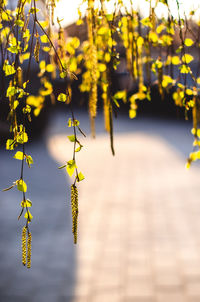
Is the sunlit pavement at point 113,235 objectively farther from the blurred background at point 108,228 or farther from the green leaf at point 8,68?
the green leaf at point 8,68

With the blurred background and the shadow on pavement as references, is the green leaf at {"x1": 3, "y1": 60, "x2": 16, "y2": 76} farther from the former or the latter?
the shadow on pavement

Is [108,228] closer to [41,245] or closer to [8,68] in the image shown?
[41,245]

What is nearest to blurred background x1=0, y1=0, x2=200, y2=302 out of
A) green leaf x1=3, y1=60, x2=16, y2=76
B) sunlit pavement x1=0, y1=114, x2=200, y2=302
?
sunlit pavement x1=0, y1=114, x2=200, y2=302

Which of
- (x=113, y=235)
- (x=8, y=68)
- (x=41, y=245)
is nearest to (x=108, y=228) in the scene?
(x=113, y=235)

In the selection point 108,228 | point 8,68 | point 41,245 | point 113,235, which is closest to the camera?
point 8,68

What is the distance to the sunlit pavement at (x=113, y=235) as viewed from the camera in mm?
3479

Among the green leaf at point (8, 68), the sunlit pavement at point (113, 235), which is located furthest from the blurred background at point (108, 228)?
the green leaf at point (8, 68)

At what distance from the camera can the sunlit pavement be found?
348 centimetres

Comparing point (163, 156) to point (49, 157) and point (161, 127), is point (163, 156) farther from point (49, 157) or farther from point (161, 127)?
point (161, 127)

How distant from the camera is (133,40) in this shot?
5.71 feet

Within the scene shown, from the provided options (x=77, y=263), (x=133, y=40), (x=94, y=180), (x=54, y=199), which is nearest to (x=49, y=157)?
(x=94, y=180)

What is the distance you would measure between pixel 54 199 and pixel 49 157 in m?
2.47

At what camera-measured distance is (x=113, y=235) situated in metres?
4.47

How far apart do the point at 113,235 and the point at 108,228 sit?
0.18 meters
